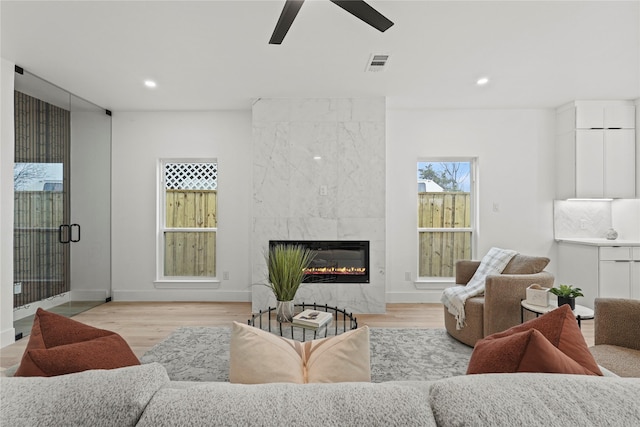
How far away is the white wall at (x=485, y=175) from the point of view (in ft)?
14.7

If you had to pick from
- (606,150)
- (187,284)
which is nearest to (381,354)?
(187,284)


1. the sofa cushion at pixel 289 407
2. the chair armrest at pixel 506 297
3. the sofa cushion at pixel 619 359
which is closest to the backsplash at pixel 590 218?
the chair armrest at pixel 506 297

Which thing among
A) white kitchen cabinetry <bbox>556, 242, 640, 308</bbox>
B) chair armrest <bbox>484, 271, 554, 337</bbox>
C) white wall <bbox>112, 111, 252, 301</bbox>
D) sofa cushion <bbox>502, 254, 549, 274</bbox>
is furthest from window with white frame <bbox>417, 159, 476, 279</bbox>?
white wall <bbox>112, 111, 252, 301</bbox>

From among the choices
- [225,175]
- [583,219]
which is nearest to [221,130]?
[225,175]

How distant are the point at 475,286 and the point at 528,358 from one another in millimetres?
2367

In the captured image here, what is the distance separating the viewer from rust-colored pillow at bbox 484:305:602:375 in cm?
103

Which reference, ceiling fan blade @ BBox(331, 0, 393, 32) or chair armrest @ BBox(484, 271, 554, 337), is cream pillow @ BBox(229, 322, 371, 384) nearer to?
ceiling fan blade @ BBox(331, 0, 393, 32)

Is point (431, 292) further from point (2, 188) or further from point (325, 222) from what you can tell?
point (2, 188)

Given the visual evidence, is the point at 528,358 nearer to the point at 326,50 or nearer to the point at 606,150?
the point at 326,50

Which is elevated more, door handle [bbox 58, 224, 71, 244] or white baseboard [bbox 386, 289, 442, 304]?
door handle [bbox 58, 224, 71, 244]

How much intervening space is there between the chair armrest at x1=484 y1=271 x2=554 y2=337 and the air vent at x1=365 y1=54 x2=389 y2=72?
2.09 metres

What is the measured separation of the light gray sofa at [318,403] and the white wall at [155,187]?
390 centimetres

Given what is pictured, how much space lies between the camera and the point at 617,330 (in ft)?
6.30

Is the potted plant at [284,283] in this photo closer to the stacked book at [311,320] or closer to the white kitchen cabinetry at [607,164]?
the stacked book at [311,320]
